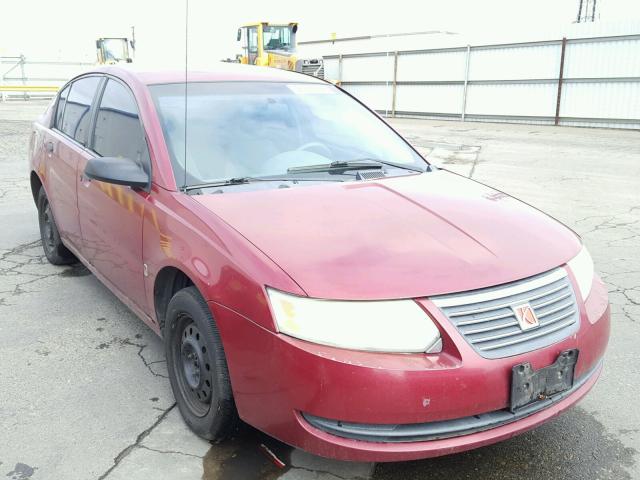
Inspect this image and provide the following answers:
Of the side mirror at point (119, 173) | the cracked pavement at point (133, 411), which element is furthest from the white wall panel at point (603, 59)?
the side mirror at point (119, 173)

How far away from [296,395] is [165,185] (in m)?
1.30

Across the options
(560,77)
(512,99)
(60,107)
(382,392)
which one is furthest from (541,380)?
(512,99)

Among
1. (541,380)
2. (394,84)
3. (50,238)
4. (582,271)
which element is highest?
(394,84)

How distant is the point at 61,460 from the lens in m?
2.50

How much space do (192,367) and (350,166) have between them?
134 cm

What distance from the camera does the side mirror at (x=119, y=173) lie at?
2.92 meters

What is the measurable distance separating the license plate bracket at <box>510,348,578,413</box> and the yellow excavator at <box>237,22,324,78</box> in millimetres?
22030

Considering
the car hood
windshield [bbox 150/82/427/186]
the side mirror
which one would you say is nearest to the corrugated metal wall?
windshield [bbox 150/82/427/186]

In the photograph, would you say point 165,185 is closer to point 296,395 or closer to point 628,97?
point 296,395

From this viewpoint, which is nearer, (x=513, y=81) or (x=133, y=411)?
(x=133, y=411)

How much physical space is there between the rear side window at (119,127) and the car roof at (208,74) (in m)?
0.10

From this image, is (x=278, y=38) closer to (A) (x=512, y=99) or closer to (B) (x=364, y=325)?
(A) (x=512, y=99)

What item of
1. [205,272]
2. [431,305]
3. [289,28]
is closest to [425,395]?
[431,305]

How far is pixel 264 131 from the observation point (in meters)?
3.31
